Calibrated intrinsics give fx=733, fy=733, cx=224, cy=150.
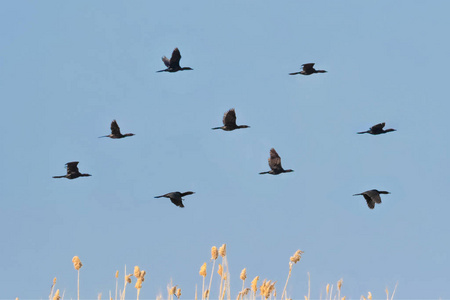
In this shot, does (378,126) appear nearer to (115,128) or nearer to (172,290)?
(115,128)

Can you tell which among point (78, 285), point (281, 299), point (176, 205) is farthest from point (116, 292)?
point (176, 205)

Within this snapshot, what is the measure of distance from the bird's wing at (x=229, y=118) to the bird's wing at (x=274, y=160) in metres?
1.22

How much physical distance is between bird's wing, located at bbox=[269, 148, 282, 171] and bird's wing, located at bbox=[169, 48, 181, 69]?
3.79 meters

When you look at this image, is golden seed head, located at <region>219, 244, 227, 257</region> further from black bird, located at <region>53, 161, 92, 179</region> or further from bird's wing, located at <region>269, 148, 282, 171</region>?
black bird, located at <region>53, 161, 92, 179</region>

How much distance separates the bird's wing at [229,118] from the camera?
15860mm

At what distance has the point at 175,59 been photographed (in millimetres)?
17922

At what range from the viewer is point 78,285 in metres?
5.98

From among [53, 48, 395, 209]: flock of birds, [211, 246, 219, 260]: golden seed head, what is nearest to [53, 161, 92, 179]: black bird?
[53, 48, 395, 209]: flock of birds

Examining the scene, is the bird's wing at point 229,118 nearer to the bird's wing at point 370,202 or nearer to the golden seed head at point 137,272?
the bird's wing at point 370,202

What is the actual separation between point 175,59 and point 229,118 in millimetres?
2683

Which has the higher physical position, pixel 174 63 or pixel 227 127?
pixel 174 63

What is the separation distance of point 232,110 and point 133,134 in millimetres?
3457

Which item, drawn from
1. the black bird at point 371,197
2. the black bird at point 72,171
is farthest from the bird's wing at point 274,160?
the black bird at point 72,171

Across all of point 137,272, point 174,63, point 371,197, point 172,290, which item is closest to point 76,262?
point 137,272
